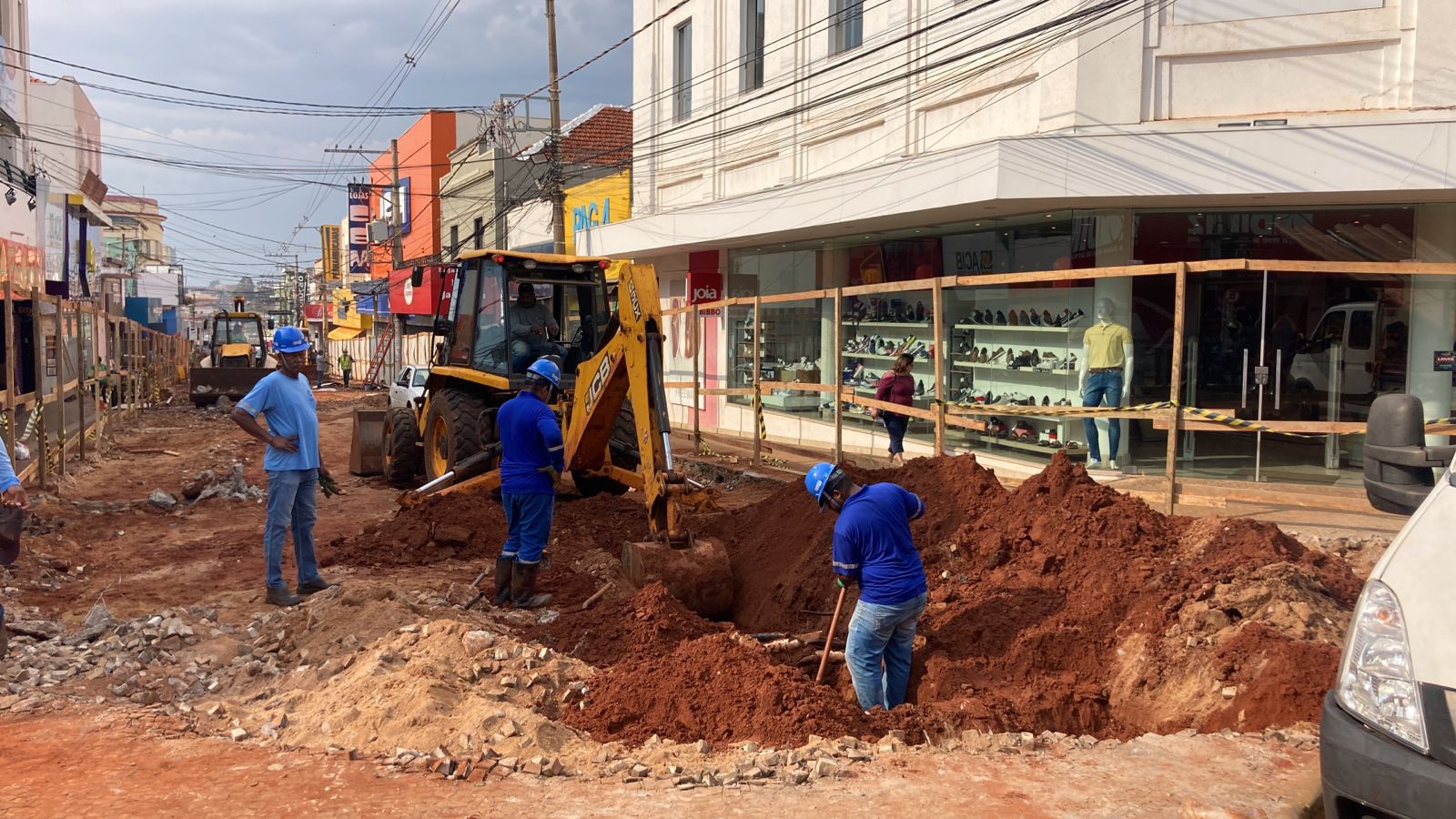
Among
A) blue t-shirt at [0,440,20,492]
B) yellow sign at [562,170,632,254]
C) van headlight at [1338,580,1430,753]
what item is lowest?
van headlight at [1338,580,1430,753]

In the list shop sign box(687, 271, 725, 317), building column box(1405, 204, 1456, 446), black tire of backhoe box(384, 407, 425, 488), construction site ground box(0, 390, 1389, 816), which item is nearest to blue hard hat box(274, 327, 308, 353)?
construction site ground box(0, 390, 1389, 816)

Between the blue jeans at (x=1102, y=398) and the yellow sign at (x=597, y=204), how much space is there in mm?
15398

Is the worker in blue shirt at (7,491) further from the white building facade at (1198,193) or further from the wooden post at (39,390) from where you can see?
the white building facade at (1198,193)

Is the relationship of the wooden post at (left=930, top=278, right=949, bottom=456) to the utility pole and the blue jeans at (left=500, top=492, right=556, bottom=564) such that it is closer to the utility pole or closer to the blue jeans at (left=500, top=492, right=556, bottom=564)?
the blue jeans at (left=500, top=492, right=556, bottom=564)

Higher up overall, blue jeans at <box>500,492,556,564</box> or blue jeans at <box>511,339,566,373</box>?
blue jeans at <box>511,339,566,373</box>

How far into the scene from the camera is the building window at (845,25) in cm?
1673

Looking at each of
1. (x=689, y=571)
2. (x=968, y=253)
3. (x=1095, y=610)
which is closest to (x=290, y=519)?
(x=689, y=571)

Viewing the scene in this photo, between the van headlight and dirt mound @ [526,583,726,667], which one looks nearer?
the van headlight

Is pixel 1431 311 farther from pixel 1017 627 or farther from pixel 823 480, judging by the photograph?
pixel 823 480

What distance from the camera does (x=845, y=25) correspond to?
56.1ft

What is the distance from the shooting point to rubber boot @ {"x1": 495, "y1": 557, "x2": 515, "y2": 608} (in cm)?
763

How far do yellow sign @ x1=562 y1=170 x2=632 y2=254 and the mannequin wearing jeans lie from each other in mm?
15325

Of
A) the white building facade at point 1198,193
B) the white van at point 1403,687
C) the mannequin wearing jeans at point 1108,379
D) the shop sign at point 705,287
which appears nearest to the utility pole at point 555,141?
the shop sign at point 705,287

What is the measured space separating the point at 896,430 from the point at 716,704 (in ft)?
26.7
